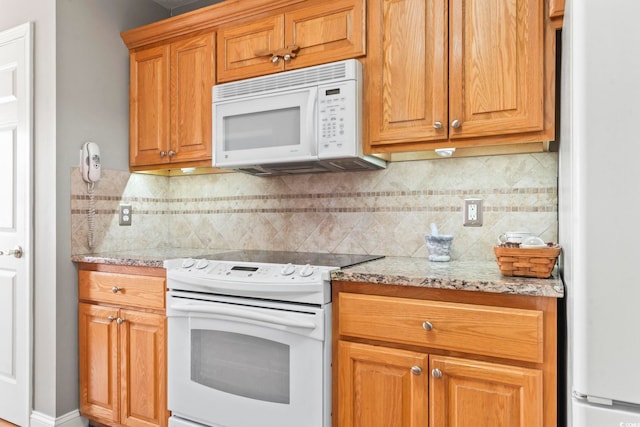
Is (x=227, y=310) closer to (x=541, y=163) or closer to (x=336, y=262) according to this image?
(x=336, y=262)

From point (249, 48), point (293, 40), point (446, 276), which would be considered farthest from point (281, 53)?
point (446, 276)

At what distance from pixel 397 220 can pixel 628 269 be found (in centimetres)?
135

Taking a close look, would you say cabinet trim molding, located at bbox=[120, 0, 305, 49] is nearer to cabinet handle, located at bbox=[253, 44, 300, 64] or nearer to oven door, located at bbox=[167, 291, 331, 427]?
cabinet handle, located at bbox=[253, 44, 300, 64]

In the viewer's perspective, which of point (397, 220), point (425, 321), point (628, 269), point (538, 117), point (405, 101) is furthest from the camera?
point (397, 220)

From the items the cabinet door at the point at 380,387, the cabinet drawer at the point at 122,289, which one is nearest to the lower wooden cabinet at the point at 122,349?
the cabinet drawer at the point at 122,289

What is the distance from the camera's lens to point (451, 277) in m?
1.41

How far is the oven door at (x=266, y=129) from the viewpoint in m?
1.91

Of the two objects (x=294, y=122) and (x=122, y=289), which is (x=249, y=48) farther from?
(x=122, y=289)

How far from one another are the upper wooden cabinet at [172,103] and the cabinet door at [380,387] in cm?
134

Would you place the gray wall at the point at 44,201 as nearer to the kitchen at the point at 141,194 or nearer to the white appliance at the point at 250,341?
the kitchen at the point at 141,194

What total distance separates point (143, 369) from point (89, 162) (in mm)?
1137

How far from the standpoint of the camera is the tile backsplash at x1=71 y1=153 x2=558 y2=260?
74.4 inches

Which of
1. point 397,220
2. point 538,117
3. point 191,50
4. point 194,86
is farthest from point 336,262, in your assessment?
point 191,50

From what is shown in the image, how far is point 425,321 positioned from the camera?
55.5 inches
